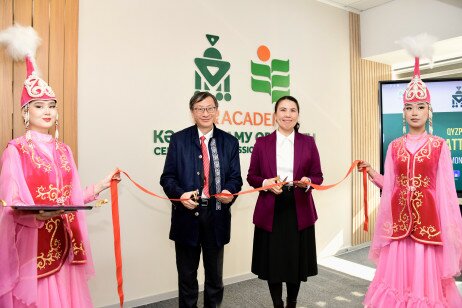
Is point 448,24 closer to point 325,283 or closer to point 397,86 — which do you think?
point 397,86

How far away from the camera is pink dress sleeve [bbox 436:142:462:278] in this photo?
2338mm

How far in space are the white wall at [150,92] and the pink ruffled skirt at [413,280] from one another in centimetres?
182

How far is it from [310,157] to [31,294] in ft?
6.57

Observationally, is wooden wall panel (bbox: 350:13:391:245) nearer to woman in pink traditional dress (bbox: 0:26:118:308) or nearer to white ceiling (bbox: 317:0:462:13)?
white ceiling (bbox: 317:0:462:13)

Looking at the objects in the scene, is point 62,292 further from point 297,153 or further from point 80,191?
point 297,153

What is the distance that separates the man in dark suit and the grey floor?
88 centimetres

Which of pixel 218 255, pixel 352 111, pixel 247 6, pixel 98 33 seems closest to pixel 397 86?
pixel 352 111

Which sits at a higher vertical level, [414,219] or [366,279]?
[414,219]

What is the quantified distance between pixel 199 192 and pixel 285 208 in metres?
0.65

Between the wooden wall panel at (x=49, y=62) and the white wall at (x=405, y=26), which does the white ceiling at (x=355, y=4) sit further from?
the wooden wall panel at (x=49, y=62)

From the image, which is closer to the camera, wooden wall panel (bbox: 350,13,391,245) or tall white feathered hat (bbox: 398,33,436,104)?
tall white feathered hat (bbox: 398,33,436,104)

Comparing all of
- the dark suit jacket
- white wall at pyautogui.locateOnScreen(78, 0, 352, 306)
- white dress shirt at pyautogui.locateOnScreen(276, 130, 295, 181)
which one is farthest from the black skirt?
white wall at pyautogui.locateOnScreen(78, 0, 352, 306)

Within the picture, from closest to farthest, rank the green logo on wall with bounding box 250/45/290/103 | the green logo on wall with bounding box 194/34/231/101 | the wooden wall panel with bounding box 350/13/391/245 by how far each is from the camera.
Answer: the green logo on wall with bounding box 194/34/231/101 → the green logo on wall with bounding box 250/45/290/103 → the wooden wall panel with bounding box 350/13/391/245

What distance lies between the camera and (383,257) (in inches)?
103
